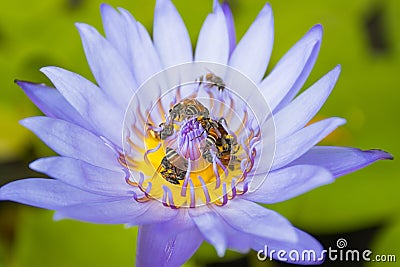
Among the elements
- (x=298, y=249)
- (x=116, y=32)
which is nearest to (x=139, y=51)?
(x=116, y=32)

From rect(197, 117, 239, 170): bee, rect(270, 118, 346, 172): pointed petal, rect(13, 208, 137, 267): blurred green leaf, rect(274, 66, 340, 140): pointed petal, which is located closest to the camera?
rect(270, 118, 346, 172): pointed petal

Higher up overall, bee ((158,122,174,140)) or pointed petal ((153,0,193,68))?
pointed petal ((153,0,193,68))

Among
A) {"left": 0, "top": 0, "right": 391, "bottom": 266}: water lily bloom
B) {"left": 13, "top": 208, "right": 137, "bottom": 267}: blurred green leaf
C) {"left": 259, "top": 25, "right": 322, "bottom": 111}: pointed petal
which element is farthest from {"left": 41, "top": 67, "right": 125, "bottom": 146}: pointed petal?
{"left": 13, "top": 208, "right": 137, "bottom": 267}: blurred green leaf

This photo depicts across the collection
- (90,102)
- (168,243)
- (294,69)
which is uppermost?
(294,69)

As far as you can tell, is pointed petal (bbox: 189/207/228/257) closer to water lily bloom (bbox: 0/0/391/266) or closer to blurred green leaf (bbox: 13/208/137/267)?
water lily bloom (bbox: 0/0/391/266)

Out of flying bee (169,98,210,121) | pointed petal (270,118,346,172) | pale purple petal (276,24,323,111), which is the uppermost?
pale purple petal (276,24,323,111)

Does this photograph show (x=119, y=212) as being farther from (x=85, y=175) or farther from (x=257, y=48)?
(x=257, y=48)
